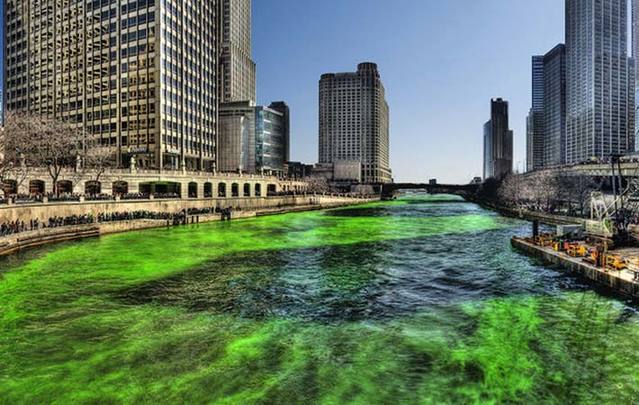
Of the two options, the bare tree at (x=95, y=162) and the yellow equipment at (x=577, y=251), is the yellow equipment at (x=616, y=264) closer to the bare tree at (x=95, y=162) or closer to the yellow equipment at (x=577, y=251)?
the yellow equipment at (x=577, y=251)

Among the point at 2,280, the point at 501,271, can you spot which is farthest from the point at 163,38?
the point at 501,271

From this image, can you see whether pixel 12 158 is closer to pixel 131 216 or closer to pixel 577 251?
pixel 131 216

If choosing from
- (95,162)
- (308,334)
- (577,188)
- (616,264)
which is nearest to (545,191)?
(577,188)

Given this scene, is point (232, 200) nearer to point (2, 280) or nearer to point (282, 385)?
point (2, 280)

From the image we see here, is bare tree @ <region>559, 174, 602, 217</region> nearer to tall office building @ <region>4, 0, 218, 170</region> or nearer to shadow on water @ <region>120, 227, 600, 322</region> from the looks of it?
shadow on water @ <region>120, 227, 600, 322</region>

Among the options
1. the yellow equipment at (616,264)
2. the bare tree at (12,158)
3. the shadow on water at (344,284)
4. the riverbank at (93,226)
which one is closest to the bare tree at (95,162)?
the bare tree at (12,158)

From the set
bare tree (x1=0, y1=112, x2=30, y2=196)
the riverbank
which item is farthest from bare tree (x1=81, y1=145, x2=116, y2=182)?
A: the riverbank
